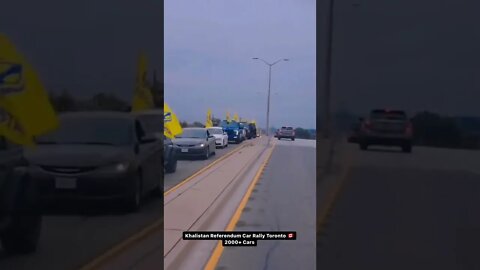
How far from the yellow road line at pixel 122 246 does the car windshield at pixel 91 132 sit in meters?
0.42

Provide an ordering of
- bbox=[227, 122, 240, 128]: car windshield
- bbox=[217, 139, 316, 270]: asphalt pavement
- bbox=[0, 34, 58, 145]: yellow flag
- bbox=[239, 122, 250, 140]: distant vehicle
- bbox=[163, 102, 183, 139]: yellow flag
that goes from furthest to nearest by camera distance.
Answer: bbox=[239, 122, 250, 140]: distant vehicle → bbox=[227, 122, 240, 128]: car windshield → bbox=[217, 139, 316, 270]: asphalt pavement → bbox=[163, 102, 183, 139]: yellow flag → bbox=[0, 34, 58, 145]: yellow flag

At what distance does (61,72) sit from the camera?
92.9 inches

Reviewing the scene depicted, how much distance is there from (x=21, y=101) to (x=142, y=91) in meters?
0.53

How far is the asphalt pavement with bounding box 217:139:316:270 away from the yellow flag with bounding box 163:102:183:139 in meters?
0.54

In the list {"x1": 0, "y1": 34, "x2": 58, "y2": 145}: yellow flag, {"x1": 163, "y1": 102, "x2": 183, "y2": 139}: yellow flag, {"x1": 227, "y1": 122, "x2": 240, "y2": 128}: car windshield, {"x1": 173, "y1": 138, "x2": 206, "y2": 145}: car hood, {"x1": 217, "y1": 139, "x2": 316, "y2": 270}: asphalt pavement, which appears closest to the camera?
{"x1": 0, "y1": 34, "x2": 58, "y2": 145}: yellow flag

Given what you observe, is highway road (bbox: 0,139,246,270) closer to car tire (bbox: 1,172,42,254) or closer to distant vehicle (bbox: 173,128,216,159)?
car tire (bbox: 1,172,42,254)

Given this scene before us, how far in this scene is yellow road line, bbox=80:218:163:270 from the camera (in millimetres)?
2463

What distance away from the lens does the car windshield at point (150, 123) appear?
2422 millimetres

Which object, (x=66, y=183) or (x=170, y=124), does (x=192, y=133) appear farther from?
(x=66, y=183)
